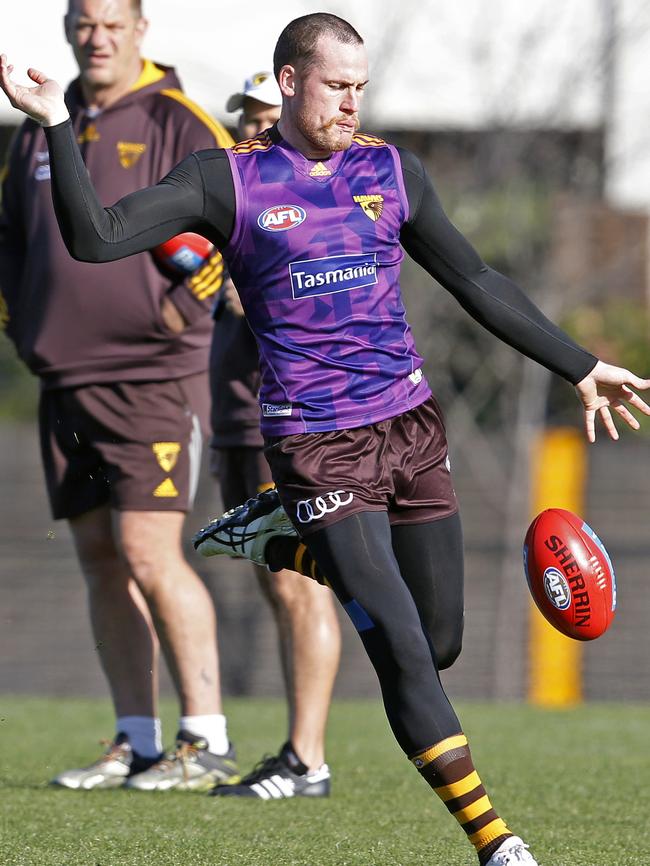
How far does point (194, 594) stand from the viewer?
5.02 metres

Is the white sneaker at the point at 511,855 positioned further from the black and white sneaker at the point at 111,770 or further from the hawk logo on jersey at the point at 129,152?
the hawk logo on jersey at the point at 129,152

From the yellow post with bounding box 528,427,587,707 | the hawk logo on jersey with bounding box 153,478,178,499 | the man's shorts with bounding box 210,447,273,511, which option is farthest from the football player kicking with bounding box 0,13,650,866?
the yellow post with bounding box 528,427,587,707

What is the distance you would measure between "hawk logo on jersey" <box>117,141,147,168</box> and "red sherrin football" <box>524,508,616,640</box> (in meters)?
2.20

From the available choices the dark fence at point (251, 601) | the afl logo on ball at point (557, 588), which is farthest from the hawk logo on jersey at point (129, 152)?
the dark fence at point (251, 601)

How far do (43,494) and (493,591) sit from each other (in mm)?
2856

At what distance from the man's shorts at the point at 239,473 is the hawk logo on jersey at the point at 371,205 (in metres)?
1.54

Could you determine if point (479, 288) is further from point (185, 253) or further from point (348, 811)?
point (348, 811)

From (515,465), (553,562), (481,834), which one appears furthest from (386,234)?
(515,465)

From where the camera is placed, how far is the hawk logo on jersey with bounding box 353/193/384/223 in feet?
11.8

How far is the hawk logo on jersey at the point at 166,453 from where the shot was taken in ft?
16.5

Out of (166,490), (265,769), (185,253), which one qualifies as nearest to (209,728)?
(265,769)

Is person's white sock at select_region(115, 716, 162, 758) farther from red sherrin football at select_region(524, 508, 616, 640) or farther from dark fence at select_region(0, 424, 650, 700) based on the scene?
dark fence at select_region(0, 424, 650, 700)

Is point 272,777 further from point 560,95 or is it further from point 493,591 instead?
point 560,95

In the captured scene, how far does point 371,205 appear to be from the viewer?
3594 mm
